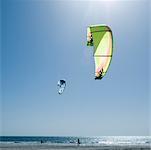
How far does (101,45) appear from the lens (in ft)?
55.4

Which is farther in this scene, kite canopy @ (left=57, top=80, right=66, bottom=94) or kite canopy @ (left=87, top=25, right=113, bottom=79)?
kite canopy @ (left=57, top=80, right=66, bottom=94)

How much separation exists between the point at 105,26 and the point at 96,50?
1051 mm

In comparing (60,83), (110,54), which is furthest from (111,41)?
(60,83)

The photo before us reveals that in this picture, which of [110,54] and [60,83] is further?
[60,83]

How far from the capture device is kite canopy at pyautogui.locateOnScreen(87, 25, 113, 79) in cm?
1617

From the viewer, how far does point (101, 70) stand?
16.2 m

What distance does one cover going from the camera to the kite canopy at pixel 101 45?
53.1ft

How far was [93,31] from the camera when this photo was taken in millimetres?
16938

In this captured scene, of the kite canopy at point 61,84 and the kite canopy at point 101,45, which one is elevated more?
the kite canopy at point 101,45

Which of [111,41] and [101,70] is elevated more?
[111,41]

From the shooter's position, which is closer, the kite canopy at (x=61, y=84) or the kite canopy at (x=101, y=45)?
the kite canopy at (x=101, y=45)

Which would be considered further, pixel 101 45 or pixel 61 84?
pixel 61 84

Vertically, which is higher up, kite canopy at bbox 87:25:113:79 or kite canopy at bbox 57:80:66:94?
kite canopy at bbox 87:25:113:79

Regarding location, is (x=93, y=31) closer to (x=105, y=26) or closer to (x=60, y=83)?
(x=105, y=26)
